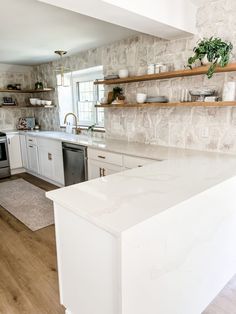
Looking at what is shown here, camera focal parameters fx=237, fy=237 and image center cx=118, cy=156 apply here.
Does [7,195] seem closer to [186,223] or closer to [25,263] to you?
[25,263]

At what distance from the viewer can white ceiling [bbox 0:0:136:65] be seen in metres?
2.27

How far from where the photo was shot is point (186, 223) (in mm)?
1279

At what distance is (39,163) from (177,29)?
331cm

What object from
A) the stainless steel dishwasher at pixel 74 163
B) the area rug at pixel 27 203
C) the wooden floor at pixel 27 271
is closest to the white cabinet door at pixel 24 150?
the area rug at pixel 27 203

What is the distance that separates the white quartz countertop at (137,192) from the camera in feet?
3.44

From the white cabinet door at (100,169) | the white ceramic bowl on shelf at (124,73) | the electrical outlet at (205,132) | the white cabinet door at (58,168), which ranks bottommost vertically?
the white cabinet door at (58,168)

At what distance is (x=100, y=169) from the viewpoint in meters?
3.11

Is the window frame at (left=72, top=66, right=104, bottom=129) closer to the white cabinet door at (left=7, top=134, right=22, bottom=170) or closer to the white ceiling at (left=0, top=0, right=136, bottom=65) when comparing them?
the white ceiling at (left=0, top=0, right=136, bottom=65)

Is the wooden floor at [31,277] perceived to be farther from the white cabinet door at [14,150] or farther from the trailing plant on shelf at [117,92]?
the white cabinet door at [14,150]

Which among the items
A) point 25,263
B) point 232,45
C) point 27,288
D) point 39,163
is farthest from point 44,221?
point 232,45

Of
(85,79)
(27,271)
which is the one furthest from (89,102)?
(27,271)

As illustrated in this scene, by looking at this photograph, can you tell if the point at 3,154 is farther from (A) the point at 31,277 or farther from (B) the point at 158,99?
(B) the point at 158,99

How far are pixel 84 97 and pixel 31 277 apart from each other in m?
3.33

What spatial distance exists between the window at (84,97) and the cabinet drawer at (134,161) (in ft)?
5.39
